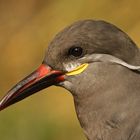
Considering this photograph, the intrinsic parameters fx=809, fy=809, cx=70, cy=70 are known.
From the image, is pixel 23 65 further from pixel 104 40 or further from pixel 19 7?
pixel 104 40

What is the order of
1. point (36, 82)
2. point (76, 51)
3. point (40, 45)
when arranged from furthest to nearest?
point (40, 45) < point (36, 82) < point (76, 51)

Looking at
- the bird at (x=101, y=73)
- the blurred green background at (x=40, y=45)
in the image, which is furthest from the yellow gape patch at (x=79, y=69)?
the blurred green background at (x=40, y=45)

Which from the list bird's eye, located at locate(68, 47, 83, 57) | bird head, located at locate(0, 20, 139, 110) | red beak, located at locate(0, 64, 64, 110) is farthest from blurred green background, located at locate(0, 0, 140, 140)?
bird's eye, located at locate(68, 47, 83, 57)

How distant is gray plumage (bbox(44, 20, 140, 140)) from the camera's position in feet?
18.0

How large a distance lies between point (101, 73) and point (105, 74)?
1.1 inches

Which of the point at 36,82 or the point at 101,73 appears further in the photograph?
the point at 36,82

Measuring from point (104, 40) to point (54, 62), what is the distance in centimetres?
39

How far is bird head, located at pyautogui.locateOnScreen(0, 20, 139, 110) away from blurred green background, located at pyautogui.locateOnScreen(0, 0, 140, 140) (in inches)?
102

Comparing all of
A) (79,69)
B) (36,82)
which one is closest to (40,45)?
(36,82)

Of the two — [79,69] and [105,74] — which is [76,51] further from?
[105,74]

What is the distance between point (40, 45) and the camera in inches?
404

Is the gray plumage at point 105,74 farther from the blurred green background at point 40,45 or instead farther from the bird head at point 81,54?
the blurred green background at point 40,45

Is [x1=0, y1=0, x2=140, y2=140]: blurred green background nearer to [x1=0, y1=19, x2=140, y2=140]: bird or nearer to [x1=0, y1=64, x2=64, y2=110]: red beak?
[x1=0, y1=64, x2=64, y2=110]: red beak

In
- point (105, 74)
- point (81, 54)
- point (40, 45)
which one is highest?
point (81, 54)
